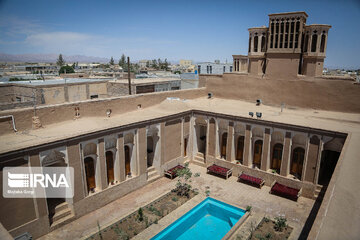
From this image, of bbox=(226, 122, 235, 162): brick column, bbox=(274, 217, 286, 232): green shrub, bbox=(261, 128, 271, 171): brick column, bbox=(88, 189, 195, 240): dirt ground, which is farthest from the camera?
bbox=(226, 122, 235, 162): brick column

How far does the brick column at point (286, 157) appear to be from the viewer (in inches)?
612

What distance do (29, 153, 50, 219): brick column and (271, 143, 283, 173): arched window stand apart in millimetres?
13235

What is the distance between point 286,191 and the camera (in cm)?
1508

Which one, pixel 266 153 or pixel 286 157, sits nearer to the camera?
pixel 286 157

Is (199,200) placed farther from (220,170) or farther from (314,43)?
(314,43)

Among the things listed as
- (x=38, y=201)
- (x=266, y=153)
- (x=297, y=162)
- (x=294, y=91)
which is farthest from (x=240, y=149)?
(x=38, y=201)

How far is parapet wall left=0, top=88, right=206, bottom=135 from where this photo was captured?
12578 mm

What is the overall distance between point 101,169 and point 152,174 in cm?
422

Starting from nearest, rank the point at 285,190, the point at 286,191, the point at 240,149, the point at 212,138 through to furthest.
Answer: the point at 286,191 < the point at 285,190 < the point at 240,149 < the point at 212,138

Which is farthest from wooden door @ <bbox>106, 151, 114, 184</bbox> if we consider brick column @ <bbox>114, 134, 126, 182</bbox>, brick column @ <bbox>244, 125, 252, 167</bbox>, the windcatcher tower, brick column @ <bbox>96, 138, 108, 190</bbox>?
the windcatcher tower

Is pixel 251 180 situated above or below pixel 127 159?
below

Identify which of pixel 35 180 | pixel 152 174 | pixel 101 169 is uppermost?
pixel 35 180

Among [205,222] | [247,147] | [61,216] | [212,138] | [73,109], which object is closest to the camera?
[61,216]

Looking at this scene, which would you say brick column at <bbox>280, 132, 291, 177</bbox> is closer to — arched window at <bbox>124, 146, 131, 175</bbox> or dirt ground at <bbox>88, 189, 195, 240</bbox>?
dirt ground at <bbox>88, 189, 195, 240</bbox>
